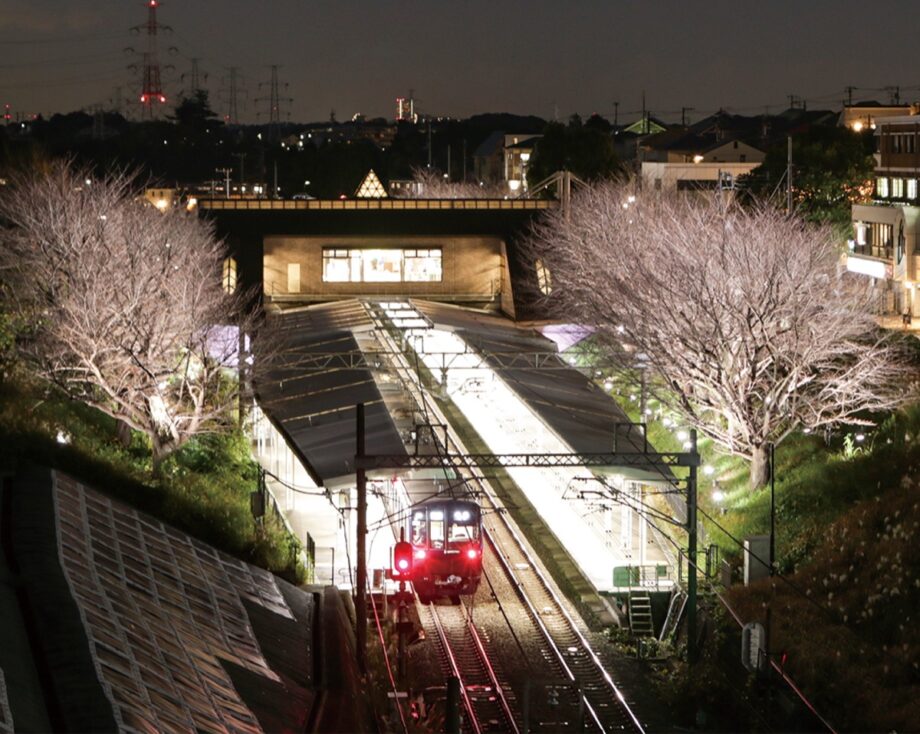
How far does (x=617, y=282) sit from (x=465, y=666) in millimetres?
15014

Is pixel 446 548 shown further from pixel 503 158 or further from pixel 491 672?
pixel 503 158

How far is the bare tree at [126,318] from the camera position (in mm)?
23875

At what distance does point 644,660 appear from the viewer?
17266 mm

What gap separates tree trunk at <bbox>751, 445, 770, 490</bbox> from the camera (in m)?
23.1

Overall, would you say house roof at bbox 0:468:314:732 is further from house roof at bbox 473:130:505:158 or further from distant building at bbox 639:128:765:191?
house roof at bbox 473:130:505:158

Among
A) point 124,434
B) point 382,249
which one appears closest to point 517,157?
point 382,249

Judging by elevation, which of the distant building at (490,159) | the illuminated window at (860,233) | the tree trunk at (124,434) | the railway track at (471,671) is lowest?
the railway track at (471,671)

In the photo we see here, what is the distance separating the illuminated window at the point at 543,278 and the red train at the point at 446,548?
25060 mm

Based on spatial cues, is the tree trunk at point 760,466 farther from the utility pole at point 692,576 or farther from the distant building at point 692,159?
the distant building at point 692,159

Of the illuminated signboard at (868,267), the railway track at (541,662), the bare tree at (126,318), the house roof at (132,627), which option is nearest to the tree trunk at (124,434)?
the bare tree at (126,318)

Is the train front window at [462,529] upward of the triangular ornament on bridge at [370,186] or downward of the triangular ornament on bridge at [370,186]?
downward

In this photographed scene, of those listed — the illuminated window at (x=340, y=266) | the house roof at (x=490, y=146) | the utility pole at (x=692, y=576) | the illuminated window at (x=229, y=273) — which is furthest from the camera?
the house roof at (x=490, y=146)

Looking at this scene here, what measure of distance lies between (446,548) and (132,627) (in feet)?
25.5

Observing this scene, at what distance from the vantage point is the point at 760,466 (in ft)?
76.1
